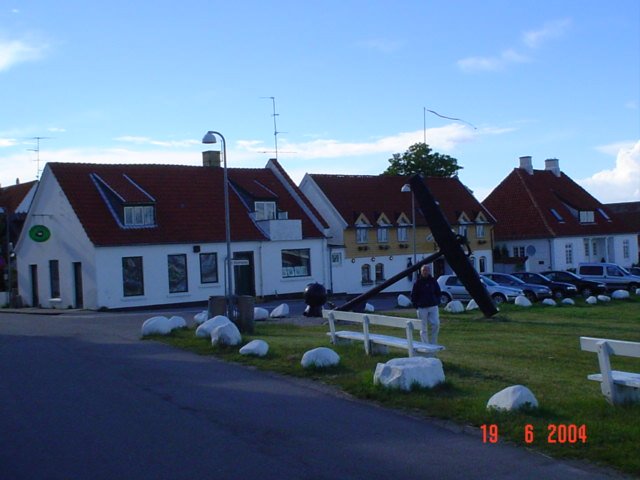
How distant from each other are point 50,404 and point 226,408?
8.16 feet

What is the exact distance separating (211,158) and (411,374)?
1505 inches

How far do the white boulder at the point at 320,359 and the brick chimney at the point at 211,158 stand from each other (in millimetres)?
35264

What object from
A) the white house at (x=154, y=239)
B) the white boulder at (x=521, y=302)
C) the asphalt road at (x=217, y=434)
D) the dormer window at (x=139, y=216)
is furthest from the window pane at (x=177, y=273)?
the asphalt road at (x=217, y=434)

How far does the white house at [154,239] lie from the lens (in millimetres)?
38656

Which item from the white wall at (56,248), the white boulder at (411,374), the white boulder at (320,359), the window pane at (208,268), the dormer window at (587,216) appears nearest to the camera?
the white boulder at (411,374)

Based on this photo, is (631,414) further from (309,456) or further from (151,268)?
(151,268)

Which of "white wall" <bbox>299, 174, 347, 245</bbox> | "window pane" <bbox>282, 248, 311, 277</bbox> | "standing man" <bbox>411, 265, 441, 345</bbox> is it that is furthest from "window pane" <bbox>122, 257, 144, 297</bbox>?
"standing man" <bbox>411, 265, 441, 345</bbox>

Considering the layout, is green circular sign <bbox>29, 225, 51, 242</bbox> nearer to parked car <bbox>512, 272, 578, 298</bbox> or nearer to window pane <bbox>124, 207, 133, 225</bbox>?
window pane <bbox>124, 207, 133, 225</bbox>

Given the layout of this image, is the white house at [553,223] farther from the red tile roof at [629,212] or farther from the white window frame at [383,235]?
the red tile roof at [629,212]

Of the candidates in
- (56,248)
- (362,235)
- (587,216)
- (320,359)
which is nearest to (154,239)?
(56,248)

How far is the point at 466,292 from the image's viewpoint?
3641cm

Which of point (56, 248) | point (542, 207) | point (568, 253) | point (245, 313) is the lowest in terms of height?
point (245, 313)

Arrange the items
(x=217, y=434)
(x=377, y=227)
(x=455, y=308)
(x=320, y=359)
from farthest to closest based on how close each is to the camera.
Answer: (x=377, y=227) → (x=455, y=308) → (x=320, y=359) → (x=217, y=434)

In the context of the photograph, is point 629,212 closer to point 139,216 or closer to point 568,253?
point 568,253
